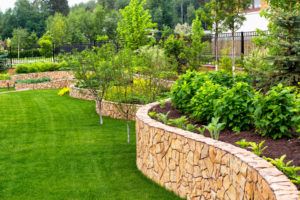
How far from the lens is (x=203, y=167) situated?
5.65m

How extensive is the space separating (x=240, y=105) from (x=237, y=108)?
0.07 meters

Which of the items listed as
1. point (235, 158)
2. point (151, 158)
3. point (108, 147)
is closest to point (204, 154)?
point (235, 158)

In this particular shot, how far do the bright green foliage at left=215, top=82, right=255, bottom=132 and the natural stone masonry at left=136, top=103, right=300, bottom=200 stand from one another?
90 centimetres

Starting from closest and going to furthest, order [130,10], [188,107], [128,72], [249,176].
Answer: [249,176] < [188,107] < [128,72] < [130,10]

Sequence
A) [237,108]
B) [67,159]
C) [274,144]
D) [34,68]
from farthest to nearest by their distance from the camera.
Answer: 1. [34,68]
2. [67,159]
3. [237,108]
4. [274,144]

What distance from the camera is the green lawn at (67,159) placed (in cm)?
698

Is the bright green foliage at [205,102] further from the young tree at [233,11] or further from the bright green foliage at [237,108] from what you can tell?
the young tree at [233,11]

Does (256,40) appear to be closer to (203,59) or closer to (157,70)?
(157,70)

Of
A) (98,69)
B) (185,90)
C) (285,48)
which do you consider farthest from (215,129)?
(98,69)

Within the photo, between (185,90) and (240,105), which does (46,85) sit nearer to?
(185,90)

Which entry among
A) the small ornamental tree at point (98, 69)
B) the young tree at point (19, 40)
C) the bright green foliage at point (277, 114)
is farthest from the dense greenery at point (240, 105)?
the young tree at point (19, 40)

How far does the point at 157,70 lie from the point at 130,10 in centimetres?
1133

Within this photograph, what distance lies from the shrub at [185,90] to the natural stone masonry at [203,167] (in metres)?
0.86

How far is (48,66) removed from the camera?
89.8 feet
